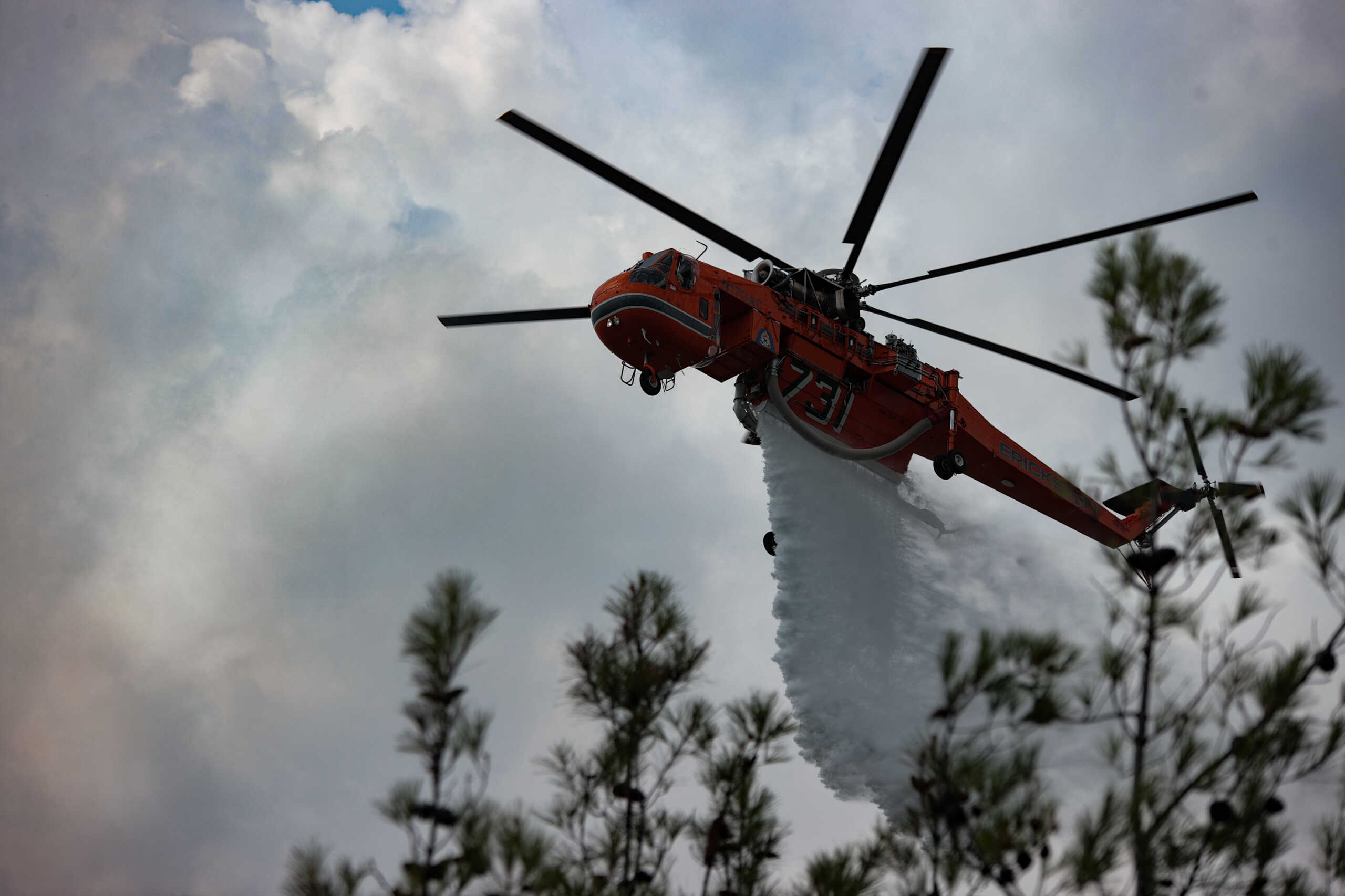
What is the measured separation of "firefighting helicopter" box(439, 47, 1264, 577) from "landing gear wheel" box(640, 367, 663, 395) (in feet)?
0.07

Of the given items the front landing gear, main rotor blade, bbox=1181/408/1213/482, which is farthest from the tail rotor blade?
the front landing gear

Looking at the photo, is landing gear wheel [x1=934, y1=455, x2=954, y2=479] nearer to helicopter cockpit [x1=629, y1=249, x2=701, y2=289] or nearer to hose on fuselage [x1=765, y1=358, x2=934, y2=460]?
hose on fuselage [x1=765, y1=358, x2=934, y2=460]

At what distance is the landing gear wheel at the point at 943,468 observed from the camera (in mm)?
18672

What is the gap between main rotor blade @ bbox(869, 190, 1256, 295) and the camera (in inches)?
546

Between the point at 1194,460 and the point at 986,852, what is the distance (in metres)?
2.20

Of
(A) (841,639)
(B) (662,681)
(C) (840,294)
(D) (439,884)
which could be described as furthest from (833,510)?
(D) (439,884)

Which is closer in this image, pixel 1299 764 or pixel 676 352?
pixel 1299 764

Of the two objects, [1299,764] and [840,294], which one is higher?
[840,294]

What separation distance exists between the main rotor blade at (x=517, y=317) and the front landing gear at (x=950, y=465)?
642 centimetres

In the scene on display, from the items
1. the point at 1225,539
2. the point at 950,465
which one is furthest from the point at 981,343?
the point at 1225,539

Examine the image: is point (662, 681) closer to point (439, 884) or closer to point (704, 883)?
point (704, 883)

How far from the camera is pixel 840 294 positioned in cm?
1798

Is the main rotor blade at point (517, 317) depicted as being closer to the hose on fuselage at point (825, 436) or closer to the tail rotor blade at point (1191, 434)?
the hose on fuselage at point (825, 436)

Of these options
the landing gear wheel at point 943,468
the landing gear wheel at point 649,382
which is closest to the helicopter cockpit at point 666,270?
the landing gear wheel at point 649,382
